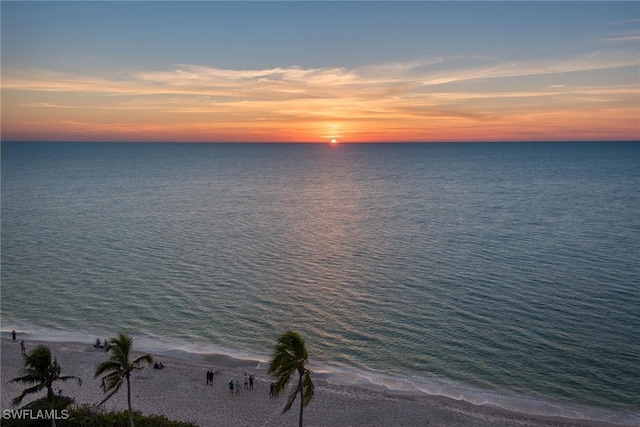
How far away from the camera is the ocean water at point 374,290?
142 feet

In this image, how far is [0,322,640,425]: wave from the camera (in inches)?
1468

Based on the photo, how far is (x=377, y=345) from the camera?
4769cm

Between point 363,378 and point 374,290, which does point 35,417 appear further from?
point 374,290

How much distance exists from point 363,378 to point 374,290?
2003 centimetres

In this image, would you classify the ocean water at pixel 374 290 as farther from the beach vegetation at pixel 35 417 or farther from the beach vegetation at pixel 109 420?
the beach vegetation at pixel 35 417

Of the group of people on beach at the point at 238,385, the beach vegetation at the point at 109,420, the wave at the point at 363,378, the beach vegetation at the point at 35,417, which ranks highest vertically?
the beach vegetation at the point at 35,417

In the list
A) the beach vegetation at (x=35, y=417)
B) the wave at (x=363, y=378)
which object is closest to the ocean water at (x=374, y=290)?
the wave at (x=363, y=378)

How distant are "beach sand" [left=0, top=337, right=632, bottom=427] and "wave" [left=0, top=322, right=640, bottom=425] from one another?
3.24 ft

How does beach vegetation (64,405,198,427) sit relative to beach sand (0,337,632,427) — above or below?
above

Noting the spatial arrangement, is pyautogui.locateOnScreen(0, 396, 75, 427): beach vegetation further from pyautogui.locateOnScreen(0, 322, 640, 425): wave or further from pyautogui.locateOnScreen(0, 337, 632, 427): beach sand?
pyautogui.locateOnScreen(0, 322, 640, 425): wave

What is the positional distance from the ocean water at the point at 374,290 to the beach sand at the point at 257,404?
227 cm

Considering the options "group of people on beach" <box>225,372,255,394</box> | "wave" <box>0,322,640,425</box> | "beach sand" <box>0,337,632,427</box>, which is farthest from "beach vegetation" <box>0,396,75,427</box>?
"wave" <box>0,322,640,425</box>

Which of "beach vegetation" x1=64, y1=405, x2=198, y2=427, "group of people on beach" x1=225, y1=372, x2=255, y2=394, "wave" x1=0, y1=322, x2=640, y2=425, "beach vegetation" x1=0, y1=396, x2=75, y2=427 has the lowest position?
"wave" x1=0, y1=322, x2=640, y2=425

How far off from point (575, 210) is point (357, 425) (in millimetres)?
95302
